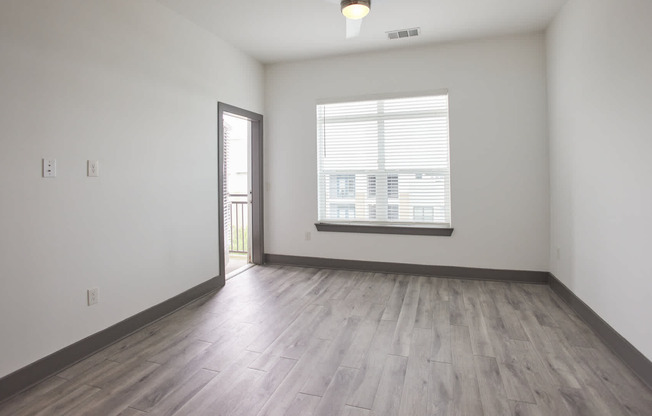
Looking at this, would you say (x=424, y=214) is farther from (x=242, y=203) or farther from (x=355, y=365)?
(x=242, y=203)

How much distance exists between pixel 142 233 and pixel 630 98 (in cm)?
357

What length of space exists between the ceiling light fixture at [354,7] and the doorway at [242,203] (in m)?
1.84

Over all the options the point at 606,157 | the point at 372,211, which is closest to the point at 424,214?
the point at 372,211

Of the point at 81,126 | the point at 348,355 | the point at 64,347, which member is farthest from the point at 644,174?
the point at 64,347

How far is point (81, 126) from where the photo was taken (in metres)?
2.41

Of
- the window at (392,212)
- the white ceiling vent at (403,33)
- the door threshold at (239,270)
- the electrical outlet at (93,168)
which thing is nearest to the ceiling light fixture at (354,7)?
the white ceiling vent at (403,33)

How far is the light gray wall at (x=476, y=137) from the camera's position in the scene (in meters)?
3.90

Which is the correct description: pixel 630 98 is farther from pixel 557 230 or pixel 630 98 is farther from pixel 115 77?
pixel 115 77

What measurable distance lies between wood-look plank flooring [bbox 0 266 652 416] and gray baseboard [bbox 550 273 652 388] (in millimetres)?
50

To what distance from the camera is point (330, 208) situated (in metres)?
4.78

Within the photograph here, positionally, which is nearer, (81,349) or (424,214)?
(81,349)

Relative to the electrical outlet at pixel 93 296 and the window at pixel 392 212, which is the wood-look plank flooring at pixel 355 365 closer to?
the electrical outlet at pixel 93 296

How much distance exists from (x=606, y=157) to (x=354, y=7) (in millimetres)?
2100

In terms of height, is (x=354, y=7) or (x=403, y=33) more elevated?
(x=403, y=33)
